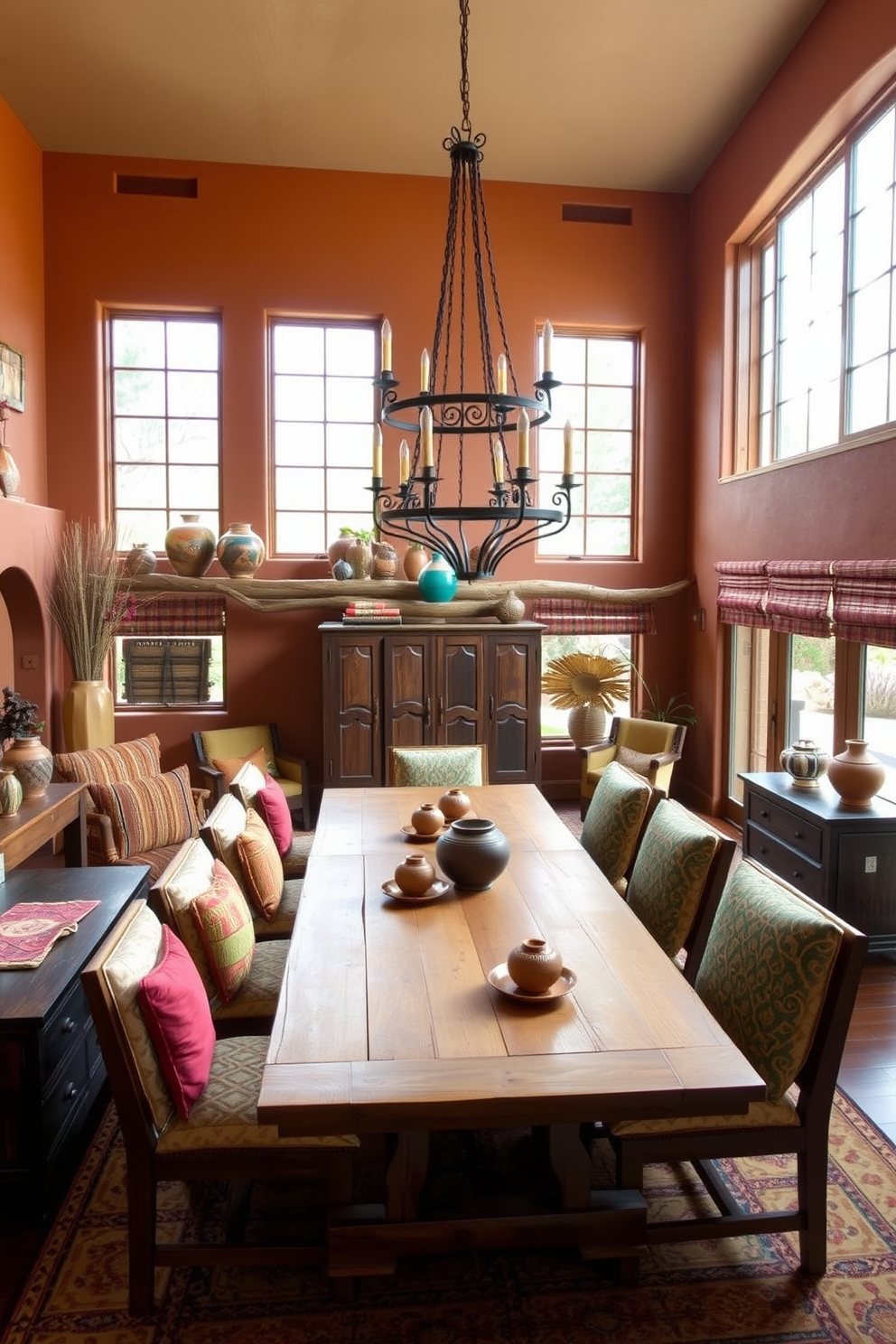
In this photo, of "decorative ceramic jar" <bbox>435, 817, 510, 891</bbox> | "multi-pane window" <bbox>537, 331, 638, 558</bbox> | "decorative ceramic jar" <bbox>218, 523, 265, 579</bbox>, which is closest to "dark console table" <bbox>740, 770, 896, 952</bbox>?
"decorative ceramic jar" <bbox>435, 817, 510, 891</bbox>

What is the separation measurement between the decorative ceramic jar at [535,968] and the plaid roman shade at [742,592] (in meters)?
3.92

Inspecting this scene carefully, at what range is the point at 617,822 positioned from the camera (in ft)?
11.5

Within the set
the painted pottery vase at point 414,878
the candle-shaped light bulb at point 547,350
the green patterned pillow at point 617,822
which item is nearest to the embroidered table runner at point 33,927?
the painted pottery vase at point 414,878

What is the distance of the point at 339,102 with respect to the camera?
5.80 meters

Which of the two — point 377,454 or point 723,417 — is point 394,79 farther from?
point 377,454

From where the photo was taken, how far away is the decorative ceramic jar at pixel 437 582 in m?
6.25

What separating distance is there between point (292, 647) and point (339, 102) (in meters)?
3.60

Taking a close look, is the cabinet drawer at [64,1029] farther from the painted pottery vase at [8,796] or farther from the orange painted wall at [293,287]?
the orange painted wall at [293,287]

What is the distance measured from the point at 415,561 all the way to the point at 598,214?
3.02 metres

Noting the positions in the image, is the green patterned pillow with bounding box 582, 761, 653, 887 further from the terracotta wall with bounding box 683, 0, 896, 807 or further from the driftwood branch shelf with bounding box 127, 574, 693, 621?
the driftwood branch shelf with bounding box 127, 574, 693, 621

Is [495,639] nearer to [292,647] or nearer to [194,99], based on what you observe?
[292,647]

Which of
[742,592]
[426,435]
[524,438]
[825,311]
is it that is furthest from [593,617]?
[426,435]

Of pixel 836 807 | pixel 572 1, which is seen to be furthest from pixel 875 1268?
pixel 572 1

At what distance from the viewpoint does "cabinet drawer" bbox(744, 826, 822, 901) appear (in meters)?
4.03
